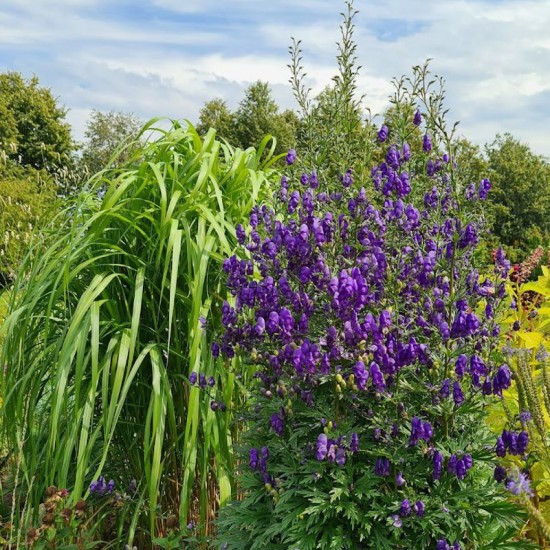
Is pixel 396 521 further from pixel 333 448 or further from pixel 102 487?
pixel 102 487

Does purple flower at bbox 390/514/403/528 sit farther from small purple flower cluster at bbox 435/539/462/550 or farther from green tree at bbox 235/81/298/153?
green tree at bbox 235/81/298/153

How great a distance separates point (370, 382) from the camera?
246 cm

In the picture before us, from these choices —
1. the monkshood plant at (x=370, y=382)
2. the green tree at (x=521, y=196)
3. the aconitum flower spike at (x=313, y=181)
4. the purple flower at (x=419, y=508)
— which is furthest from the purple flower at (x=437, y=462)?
the green tree at (x=521, y=196)

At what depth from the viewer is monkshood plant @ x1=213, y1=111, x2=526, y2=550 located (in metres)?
2.41

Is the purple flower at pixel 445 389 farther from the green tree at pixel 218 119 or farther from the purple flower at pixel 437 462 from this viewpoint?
the green tree at pixel 218 119

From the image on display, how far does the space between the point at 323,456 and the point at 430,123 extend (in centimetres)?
131

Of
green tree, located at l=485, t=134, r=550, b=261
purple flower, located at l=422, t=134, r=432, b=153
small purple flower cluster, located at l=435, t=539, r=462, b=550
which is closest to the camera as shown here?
small purple flower cluster, located at l=435, t=539, r=462, b=550

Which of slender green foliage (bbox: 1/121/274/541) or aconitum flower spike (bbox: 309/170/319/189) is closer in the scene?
aconitum flower spike (bbox: 309/170/319/189)

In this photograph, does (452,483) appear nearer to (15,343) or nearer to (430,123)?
(430,123)

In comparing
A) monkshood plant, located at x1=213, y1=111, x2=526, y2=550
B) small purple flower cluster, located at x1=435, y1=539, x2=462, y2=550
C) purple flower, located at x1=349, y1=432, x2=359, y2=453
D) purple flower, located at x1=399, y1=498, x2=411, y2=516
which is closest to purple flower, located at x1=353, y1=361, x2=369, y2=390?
monkshood plant, located at x1=213, y1=111, x2=526, y2=550

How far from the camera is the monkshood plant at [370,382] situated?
241cm

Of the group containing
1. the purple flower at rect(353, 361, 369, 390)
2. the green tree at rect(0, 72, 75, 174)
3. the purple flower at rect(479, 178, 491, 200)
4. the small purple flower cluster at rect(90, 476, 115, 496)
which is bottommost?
the small purple flower cluster at rect(90, 476, 115, 496)

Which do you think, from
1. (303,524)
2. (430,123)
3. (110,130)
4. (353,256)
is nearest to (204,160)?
(353,256)

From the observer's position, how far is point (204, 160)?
3672mm
